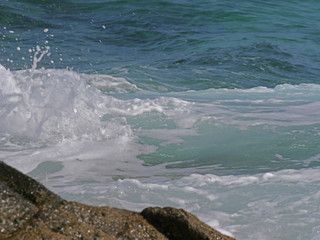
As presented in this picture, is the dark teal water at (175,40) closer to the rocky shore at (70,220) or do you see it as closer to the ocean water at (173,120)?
the ocean water at (173,120)

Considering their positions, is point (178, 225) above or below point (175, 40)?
above

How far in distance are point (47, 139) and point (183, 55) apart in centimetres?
668

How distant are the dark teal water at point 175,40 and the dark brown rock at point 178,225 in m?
6.64

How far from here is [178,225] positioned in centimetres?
226

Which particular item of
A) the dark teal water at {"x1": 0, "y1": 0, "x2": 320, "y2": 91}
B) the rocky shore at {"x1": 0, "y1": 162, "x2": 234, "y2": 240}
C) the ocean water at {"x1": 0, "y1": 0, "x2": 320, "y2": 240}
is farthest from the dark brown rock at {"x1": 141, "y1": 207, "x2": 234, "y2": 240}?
the dark teal water at {"x1": 0, "y1": 0, "x2": 320, "y2": 91}

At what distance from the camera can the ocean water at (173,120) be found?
362 centimetres

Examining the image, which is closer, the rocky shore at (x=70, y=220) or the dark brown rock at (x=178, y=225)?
the rocky shore at (x=70, y=220)

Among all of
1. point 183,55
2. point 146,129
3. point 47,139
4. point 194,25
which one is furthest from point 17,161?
point 194,25

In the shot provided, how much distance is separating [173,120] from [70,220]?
4.35m

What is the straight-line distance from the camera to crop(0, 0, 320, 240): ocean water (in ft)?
11.9

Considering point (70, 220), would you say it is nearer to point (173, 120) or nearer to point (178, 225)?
point (178, 225)

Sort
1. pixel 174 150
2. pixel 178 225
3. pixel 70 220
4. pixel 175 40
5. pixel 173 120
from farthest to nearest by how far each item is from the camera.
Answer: pixel 175 40, pixel 173 120, pixel 174 150, pixel 178 225, pixel 70 220

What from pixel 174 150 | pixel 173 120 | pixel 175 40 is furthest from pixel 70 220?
pixel 175 40

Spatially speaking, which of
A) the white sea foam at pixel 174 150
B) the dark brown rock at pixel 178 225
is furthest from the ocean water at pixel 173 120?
the dark brown rock at pixel 178 225
